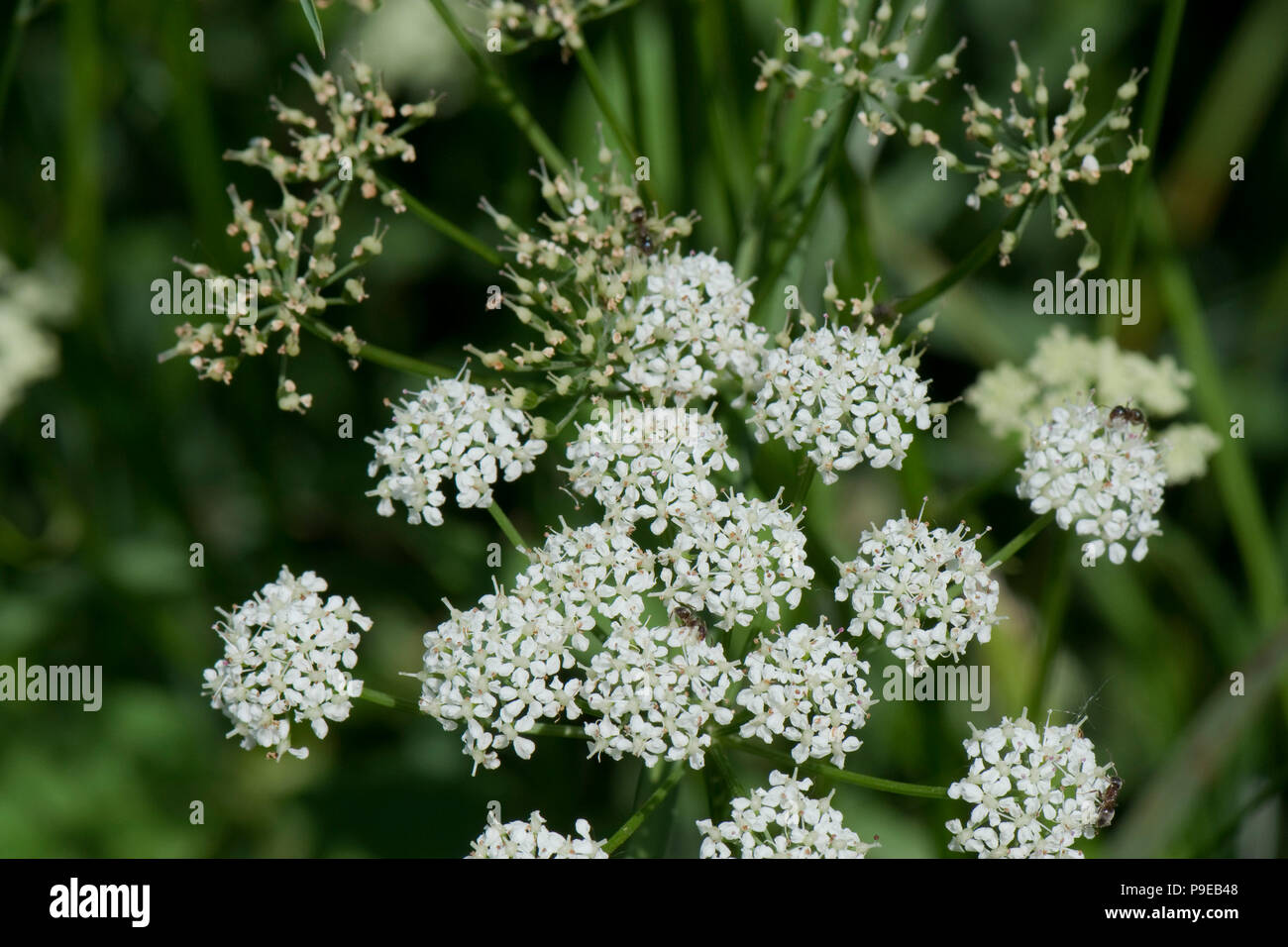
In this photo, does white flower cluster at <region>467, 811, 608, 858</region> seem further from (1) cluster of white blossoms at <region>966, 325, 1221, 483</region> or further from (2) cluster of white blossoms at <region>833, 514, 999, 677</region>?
(1) cluster of white blossoms at <region>966, 325, 1221, 483</region>

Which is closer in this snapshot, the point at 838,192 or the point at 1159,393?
the point at 838,192

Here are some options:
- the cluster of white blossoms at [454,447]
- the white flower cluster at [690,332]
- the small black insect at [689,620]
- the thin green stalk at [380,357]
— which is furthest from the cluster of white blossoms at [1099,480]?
the thin green stalk at [380,357]

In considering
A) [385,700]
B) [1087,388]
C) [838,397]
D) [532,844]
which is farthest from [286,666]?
[1087,388]

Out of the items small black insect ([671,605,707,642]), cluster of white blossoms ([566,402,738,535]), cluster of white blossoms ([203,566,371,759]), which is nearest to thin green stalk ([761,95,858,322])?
cluster of white blossoms ([566,402,738,535])

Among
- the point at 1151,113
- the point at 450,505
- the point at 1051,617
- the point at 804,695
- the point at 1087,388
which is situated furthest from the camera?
the point at 450,505

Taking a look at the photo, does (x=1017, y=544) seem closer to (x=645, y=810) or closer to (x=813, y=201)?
(x=813, y=201)

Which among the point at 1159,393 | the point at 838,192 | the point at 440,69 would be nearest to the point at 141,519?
the point at 440,69
